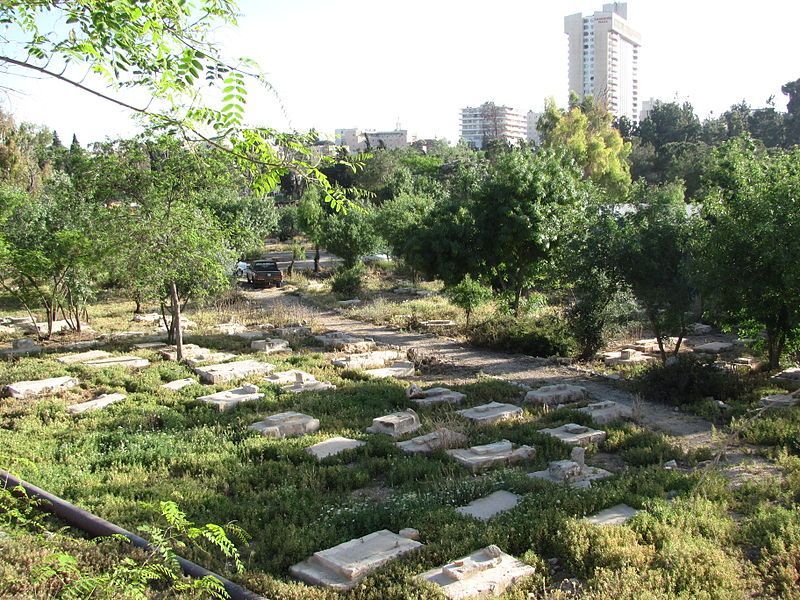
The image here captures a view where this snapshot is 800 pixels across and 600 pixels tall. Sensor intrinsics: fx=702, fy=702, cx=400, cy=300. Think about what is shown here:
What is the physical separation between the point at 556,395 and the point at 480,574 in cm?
→ 655

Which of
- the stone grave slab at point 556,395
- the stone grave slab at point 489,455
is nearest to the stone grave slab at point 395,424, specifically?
the stone grave slab at point 489,455

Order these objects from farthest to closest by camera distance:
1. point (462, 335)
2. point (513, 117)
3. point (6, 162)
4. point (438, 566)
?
point (513, 117) < point (6, 162) < point (462, 335) < point (438, 566)

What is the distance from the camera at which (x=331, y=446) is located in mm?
9078

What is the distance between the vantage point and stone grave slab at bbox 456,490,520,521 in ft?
21.9

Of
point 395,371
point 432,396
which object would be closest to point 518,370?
point 395,371

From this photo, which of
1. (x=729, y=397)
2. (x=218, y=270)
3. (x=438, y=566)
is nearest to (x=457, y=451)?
(x=438, y=566)

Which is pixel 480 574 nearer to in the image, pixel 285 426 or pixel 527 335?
pixel 285 426

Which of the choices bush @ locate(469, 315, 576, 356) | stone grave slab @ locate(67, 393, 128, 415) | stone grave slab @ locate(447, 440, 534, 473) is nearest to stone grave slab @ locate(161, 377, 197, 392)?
stone grave slab @ locate(67, 393, 128, 415)

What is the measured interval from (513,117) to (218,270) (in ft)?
565

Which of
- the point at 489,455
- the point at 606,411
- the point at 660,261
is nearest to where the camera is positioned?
the point at 489,455

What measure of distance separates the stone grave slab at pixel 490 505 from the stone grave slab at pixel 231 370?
7.40 meters

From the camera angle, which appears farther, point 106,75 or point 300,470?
point 300,470

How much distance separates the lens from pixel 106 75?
15.5 ft

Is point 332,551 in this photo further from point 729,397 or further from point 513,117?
point 513,117
